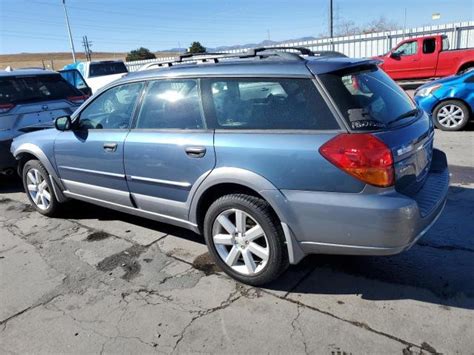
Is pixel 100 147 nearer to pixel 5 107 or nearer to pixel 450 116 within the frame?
pixel 5 107

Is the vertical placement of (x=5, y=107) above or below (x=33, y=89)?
below

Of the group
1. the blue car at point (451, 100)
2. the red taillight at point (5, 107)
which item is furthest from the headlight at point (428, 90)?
the red taillight at point (5, 107)

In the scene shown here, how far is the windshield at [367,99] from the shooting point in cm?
261

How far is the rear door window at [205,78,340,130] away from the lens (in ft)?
8.82

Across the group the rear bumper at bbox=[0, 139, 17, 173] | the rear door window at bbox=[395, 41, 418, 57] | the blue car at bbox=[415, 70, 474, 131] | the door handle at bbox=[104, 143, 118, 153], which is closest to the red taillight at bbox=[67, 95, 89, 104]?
the rear bumper at bbox=[0, 139, 17, 173]

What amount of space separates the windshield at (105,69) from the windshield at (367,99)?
48.5 feet

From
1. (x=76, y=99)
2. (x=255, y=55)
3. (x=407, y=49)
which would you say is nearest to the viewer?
(x=255, y=55)

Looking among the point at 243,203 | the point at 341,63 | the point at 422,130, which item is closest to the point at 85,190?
the point at 243,203

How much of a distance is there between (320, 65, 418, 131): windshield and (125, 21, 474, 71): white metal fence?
611 inches

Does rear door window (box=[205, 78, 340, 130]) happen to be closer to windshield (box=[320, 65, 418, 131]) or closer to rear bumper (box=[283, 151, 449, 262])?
windshield (box=[320, 65, 418, 131])

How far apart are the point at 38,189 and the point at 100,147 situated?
1.66 meters

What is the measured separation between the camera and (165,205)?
3.56m

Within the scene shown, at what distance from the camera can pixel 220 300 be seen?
119 inches

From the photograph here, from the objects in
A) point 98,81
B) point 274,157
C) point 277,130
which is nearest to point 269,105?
point 277,130
